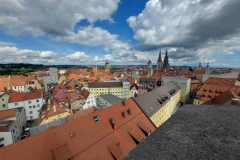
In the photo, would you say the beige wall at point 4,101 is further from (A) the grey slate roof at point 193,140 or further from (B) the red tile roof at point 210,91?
(B) the red tile roof at point 210,91

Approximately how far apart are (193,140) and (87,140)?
1235 cm

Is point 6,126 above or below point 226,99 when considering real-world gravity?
below

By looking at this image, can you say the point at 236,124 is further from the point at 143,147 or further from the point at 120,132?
the point at 120,132

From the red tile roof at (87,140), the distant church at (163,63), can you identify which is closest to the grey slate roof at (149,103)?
the red tile roof at (87,140)

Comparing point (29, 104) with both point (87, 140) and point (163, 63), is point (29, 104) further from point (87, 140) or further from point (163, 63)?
point (163, 63)

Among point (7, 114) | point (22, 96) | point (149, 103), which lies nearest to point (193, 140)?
point (149, 103)

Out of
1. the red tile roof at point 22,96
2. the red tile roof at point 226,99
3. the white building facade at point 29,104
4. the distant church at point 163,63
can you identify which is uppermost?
the distant church at point 163,63

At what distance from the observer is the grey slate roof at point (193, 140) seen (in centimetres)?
247

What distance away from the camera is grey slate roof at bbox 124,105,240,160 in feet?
8.09

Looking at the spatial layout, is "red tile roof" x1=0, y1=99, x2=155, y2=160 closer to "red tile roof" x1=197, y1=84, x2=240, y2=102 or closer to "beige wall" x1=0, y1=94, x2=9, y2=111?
"red tile roof" x1=197, y1=84, x2=240, y2=102

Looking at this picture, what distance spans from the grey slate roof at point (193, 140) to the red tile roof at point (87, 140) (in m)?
11.3

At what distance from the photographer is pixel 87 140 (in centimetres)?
1309

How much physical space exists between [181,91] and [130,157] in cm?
5077

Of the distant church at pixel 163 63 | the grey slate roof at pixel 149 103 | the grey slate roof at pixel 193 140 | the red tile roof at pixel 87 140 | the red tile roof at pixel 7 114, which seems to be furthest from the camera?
the distant church at pixel 163 63
